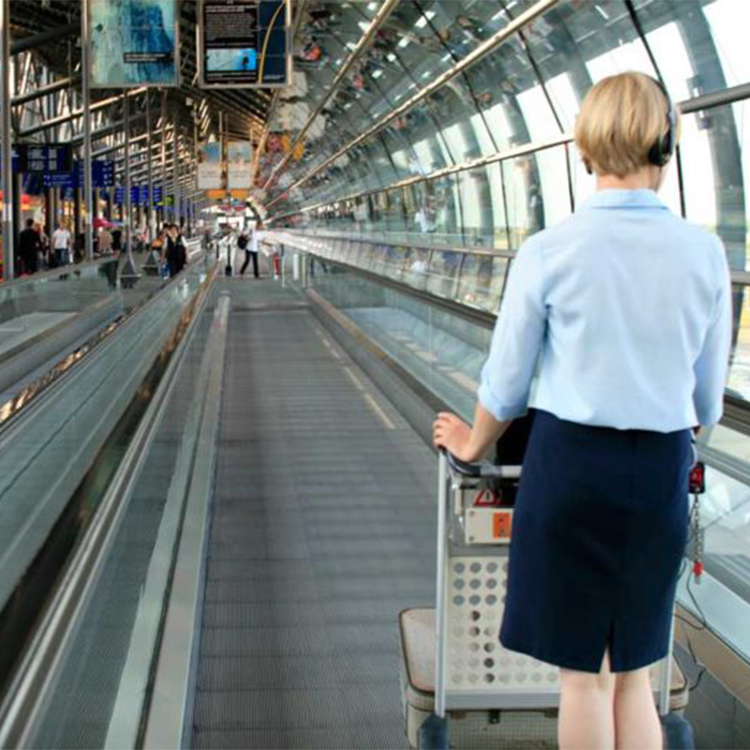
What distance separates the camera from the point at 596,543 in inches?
88.9

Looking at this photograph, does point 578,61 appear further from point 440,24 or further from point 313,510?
point 313,510

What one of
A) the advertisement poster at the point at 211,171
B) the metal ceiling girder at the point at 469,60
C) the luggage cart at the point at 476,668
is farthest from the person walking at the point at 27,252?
the luggage cart at the point at 476,668

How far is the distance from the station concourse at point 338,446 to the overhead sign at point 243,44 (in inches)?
1.7

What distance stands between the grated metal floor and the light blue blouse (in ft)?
7.61

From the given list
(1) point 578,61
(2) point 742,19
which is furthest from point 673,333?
(1) point 578,61

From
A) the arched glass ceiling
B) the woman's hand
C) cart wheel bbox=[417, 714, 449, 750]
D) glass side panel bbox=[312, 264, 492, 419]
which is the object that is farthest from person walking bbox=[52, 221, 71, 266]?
the woman's hand

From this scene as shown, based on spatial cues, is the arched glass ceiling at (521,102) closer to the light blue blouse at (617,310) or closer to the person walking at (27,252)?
the light blue blouse at (617,310)

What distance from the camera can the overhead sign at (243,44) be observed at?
17125 millimetres

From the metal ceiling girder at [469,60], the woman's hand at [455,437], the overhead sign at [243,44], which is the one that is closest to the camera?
the woman's hand at [455,437]

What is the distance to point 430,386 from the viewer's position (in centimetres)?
1143

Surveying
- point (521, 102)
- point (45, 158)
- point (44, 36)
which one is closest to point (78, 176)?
point (45, 158)

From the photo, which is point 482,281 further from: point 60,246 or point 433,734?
point 60,246

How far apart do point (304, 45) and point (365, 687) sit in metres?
20.6

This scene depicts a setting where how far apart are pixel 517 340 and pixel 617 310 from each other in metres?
0.21
